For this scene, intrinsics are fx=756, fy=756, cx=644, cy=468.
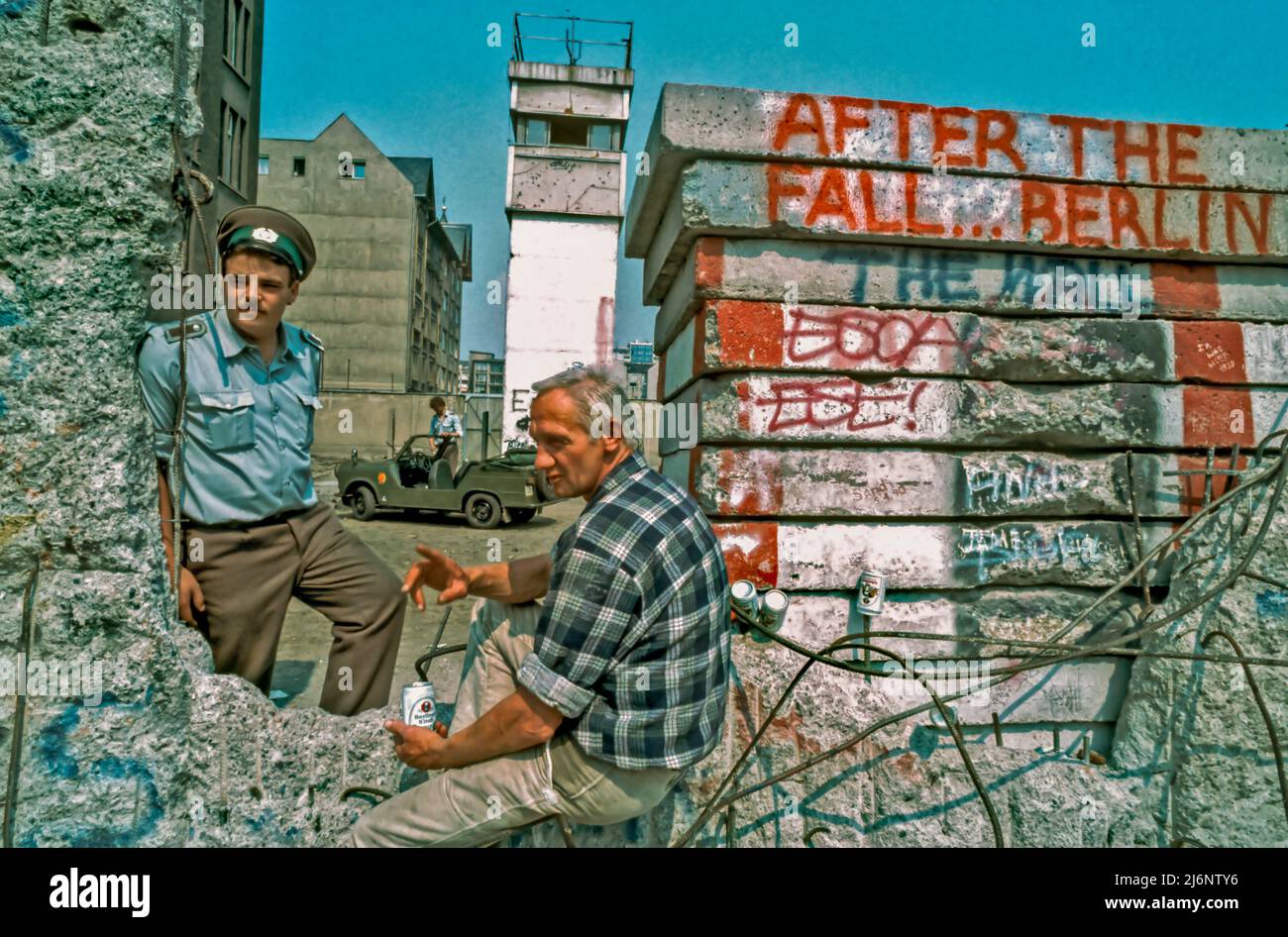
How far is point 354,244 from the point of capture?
3111cm

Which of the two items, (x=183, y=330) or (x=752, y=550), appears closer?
(x=183, y=330)

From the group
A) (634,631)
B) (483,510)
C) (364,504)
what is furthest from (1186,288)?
(364,504)

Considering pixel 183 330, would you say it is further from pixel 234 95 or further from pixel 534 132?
pixel 534 132

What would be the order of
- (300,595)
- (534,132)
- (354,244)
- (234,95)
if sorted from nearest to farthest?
(300,595) → (234,95) → (534,132) → (354,244)

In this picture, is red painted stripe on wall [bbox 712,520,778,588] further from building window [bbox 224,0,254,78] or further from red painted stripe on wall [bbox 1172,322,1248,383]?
building window [bbox 224,0,254,78]

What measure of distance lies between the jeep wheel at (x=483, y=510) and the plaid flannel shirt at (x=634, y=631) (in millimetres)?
9039

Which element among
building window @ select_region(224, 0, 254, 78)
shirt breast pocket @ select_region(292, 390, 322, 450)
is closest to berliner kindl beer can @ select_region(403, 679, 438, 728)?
shirt breast pocket @ select_region(292, 390, 322, 450)

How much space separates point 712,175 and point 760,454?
1285 millimetres

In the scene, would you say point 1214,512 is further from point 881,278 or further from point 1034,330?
point 881,278

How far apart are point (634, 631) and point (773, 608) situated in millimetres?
1721

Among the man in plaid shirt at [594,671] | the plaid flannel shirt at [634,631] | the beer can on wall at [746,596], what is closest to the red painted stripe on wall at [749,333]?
the beer can on wall at [746,596]

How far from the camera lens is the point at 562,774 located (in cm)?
194

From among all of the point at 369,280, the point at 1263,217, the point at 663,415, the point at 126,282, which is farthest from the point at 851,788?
the point at 369,280

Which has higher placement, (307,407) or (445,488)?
(445,488)
